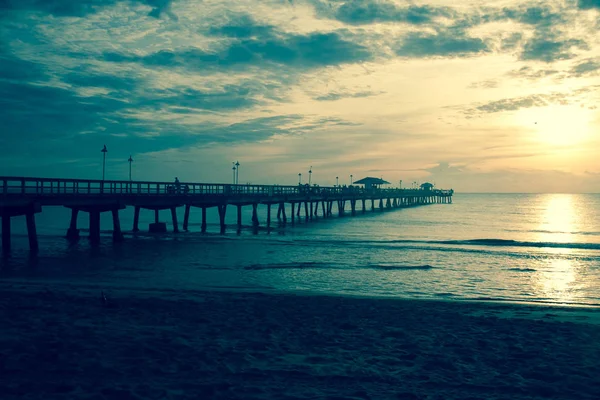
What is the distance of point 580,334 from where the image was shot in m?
8.96

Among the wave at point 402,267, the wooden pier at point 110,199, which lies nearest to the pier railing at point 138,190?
the wooden pier at point 110,199

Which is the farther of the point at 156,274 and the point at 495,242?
the point at 495,242

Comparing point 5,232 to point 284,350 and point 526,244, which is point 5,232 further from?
point 526,244

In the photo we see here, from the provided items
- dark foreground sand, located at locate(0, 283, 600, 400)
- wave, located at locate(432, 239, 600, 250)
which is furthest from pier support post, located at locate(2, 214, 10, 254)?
wave, located at locate(432, 239, 600, 250)

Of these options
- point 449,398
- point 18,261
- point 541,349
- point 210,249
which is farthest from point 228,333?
point 210,249

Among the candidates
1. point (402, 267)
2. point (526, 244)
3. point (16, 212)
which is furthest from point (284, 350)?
point (526, 244)

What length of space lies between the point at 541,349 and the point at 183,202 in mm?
30457

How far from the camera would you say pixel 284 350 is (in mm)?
7531

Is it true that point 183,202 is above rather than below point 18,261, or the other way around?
above

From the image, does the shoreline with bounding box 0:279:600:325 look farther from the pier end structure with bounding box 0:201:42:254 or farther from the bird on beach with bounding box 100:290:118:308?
the pier end structure with bounding box 0:201:42:254

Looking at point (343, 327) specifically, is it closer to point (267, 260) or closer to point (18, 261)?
point (267, 260)

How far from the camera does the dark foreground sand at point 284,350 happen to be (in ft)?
19.3

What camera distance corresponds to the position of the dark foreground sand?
19.3 ft

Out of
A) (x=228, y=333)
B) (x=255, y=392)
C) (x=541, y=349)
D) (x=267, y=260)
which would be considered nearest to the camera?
(x=255, y=392)
